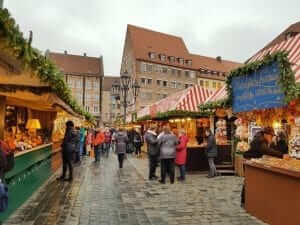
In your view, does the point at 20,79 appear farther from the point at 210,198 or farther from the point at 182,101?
the point at 182,101

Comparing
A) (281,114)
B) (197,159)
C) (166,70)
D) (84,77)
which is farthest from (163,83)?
(281,114)

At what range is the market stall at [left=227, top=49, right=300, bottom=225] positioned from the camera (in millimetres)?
5238

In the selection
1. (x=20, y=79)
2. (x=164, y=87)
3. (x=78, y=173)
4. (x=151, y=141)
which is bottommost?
(x=78, y=173)

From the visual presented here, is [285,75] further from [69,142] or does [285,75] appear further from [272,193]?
[69,142]

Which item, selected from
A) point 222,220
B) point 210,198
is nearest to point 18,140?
point 210,198

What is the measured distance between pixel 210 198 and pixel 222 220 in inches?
75.1

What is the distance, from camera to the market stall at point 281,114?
206 inches

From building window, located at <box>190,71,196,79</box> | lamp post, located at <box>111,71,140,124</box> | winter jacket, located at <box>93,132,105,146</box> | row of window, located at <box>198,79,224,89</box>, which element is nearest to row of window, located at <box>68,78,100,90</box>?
building window, located at <box>190,71,196,79</box>

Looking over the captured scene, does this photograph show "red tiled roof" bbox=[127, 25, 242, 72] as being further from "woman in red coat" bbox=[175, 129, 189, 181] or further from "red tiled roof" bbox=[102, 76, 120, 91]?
"woman in red coat" bbox=[175, 129, 189, 181]

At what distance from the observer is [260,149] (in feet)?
22.9

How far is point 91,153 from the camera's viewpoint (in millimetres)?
21781

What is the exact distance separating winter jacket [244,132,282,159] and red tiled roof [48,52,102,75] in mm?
62402

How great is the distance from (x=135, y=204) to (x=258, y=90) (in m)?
3.38

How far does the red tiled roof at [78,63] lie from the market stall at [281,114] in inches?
2404
